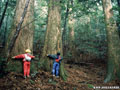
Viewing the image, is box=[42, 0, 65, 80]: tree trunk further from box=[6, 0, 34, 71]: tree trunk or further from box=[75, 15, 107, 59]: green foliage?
box=[75, 15, 107, 59]: green foliage

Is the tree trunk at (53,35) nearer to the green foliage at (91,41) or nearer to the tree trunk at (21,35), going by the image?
the tree trunk at (21,35)

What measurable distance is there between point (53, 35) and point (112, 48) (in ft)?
13.2

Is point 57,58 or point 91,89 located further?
point 57,58

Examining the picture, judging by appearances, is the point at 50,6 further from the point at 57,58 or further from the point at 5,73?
the point at 5,73

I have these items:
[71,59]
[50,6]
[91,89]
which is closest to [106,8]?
[50,6]

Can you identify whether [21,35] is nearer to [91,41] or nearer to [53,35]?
[53,35]

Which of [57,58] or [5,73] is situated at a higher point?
[57,58]

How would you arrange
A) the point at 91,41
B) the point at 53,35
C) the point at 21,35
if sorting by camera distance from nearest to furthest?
the point at 21,35 → the point at 53,35 → the point at 91,41

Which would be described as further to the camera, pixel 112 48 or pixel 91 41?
pixel 91 41

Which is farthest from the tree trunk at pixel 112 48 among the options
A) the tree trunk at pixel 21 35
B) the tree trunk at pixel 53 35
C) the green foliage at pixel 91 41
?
the green foliage at pixel 91 41

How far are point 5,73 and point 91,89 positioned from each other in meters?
4.57

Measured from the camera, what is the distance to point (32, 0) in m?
6.90

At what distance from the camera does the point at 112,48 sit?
7.20 meters

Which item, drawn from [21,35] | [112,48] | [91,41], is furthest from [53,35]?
[91,41]
